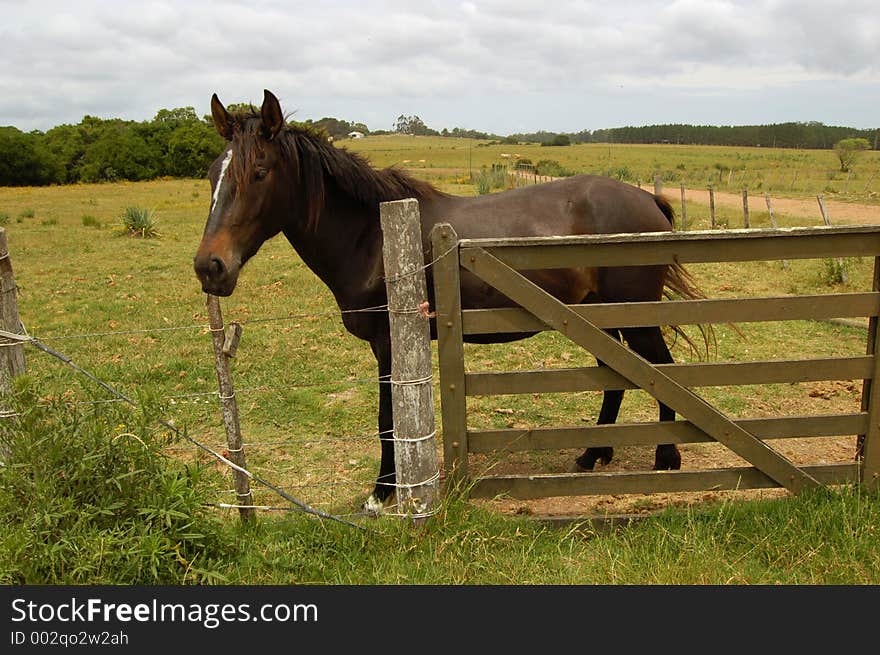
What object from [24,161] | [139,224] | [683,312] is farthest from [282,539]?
[24,161]

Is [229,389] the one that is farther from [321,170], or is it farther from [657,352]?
[657,352]

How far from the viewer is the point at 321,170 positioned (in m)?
4.10

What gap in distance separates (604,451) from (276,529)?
278 centimetres

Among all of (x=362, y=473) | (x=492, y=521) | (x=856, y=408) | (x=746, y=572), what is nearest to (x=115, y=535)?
(x=492, y=521)

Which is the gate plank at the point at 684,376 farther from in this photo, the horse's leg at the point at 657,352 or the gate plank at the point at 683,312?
the horse's leg at the point at 657,352

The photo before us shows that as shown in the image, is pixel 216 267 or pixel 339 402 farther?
pixel 339 402

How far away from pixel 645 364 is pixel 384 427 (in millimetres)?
1726

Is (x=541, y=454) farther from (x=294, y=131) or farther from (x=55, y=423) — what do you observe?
(x=55, y=423)

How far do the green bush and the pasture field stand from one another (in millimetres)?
96

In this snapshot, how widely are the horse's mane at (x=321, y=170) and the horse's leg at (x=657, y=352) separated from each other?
6.46 feet

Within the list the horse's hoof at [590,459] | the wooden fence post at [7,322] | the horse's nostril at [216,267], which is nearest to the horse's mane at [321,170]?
the horse's nostril at [216,267]

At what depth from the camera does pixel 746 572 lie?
3.08m

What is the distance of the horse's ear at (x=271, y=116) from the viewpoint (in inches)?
141

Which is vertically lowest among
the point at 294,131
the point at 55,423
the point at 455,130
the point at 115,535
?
the point at 115,535
